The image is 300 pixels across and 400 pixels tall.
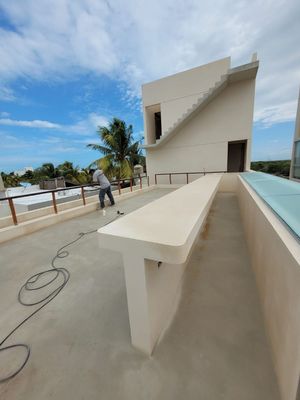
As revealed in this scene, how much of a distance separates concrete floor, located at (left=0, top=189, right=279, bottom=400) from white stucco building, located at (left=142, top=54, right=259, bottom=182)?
7.88 m

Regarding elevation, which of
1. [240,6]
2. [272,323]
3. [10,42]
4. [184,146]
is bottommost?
[272,323]

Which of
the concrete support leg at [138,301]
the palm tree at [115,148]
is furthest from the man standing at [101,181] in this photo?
the palm tree at [115,148]

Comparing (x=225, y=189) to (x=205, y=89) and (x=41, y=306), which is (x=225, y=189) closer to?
(x=205, y=89)

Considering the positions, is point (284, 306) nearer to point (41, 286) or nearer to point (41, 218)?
point (41, 286)

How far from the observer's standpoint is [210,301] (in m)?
1.87

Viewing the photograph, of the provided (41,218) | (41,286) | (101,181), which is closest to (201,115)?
(101,181)

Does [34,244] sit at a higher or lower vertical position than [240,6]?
lower

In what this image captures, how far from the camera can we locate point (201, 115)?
9.17 m

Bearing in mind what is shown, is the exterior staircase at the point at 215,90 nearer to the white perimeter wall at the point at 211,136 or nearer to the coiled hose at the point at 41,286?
the white perimeter wall at the point at 211,136

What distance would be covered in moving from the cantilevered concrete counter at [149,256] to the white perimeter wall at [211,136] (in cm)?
867

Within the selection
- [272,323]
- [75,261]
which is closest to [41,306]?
[75,261]

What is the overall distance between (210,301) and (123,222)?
1342 mm

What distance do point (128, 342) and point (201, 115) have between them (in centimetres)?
1009

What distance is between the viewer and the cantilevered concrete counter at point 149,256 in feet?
3.49
